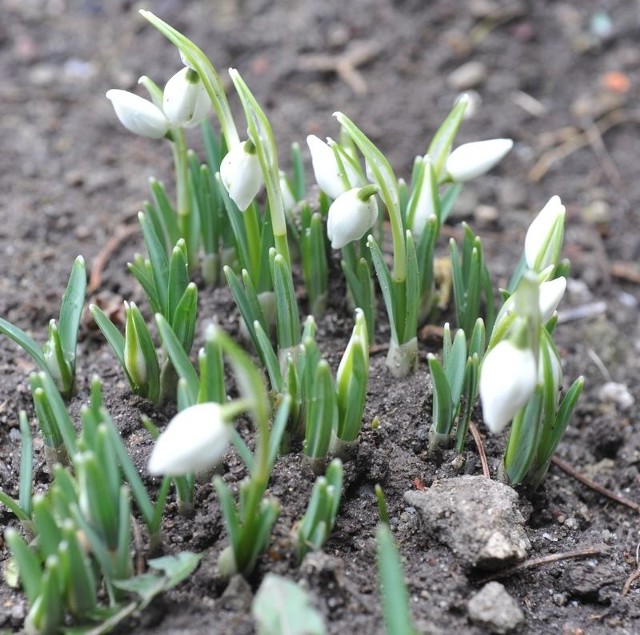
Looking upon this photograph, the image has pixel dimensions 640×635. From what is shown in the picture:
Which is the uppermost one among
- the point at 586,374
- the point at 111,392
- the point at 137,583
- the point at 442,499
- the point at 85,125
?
Result: the point at 85,125

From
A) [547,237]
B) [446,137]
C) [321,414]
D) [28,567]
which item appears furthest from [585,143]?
[28,567]

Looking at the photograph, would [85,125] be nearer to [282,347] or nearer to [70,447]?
[282,347]

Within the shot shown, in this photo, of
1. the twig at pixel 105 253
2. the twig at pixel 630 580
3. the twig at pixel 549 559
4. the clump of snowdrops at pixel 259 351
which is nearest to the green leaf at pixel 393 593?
Result: the clump of snowdrops at pixel 259 351

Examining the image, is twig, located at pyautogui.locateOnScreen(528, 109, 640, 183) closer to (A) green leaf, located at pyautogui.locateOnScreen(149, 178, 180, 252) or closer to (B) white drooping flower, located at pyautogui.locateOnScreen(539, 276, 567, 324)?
(A) green leaf, located at pyautogui.locateOnScreen(149, 178, 180, 252)

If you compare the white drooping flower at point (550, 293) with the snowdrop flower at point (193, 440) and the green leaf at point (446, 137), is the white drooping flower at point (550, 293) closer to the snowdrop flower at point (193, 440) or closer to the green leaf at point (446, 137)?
the green leaf at point (446, 137)

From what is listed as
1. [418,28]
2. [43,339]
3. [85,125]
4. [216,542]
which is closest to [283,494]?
[216,542]

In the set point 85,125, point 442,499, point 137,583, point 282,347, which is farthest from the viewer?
point 85,125
